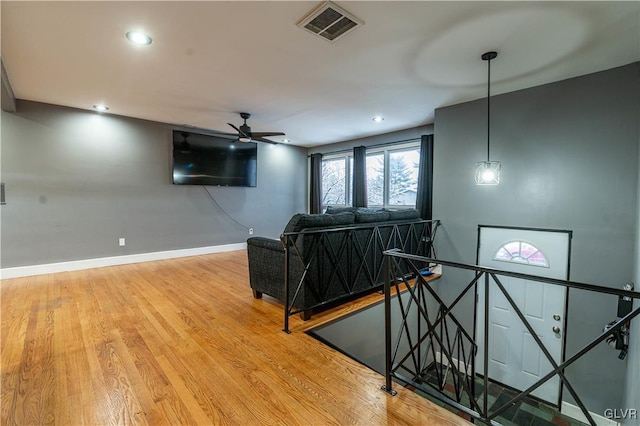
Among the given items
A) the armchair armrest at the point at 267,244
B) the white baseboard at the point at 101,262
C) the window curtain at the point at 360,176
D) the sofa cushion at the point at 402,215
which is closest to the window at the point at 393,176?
the window curtain at the point at 360,176

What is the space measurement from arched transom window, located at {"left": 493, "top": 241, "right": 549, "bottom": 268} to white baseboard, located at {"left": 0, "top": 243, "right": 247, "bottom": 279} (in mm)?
5121

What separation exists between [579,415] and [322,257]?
3376 millimetres

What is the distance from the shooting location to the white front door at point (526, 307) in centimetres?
348

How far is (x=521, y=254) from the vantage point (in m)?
3.76

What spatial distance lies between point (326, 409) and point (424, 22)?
280cm

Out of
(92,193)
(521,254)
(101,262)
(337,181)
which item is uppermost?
(337,181)

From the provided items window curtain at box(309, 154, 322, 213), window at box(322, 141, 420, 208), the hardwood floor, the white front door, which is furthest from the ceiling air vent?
window curtain at box(309, 154, 322, 213)

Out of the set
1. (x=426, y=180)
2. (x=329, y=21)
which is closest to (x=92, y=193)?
(x=329, y=21)

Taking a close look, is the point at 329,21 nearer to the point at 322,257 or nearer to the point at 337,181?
the point at 322,257

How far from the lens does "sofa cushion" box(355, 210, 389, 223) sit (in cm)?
365

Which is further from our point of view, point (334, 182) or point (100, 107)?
point (334, 182)

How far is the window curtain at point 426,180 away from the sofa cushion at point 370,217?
149 centimetres

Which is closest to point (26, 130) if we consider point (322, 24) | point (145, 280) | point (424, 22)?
point (145, 280)

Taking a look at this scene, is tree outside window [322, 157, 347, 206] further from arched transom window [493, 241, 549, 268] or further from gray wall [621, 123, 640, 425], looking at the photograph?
gray wall [621, 123, 640, 425]
